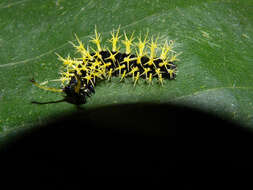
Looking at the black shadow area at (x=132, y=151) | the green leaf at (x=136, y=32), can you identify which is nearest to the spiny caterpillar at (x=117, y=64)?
the green leaf at (x=136, y=32)

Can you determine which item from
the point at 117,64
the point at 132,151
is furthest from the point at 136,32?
the point at 132,151

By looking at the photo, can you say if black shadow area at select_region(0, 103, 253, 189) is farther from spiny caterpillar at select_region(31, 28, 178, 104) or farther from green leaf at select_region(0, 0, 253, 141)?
spiny caterpillar at select_region(31, 28, 178, 104)

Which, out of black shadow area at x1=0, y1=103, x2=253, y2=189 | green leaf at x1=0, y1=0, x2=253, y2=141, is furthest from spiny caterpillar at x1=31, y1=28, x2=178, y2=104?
black shadow area at x1=0, y1=103, x2=253, y2=189

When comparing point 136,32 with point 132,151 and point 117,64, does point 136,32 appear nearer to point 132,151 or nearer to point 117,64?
point 117,64

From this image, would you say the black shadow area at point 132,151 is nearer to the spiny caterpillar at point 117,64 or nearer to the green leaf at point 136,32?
the green leaf at point 136,32

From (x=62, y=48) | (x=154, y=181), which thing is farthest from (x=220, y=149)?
(x=62, y=48)
